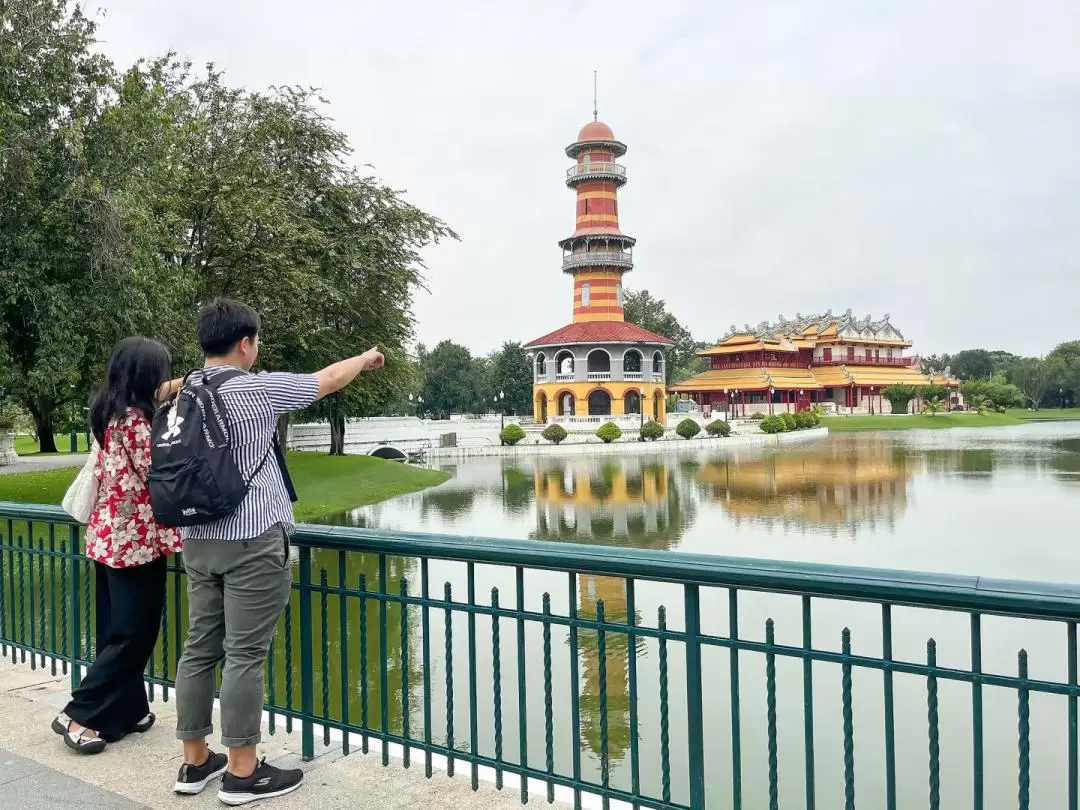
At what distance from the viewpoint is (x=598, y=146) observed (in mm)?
52312

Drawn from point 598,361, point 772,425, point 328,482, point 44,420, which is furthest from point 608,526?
point 598,361

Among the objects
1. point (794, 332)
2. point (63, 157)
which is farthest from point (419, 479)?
point (794, 332)

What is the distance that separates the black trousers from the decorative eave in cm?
5129

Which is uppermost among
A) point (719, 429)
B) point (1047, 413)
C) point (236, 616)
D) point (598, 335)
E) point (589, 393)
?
point (598, 335)

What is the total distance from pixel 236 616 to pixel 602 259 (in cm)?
4997

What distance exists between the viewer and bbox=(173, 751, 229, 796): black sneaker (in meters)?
3.17

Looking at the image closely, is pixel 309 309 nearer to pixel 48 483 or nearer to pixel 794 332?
pixel 48 483

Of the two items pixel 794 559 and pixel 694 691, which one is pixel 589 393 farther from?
pixel 694 691

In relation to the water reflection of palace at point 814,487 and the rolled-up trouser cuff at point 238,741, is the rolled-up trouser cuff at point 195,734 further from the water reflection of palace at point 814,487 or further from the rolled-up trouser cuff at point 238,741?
the water reflection of palace at point 814,487

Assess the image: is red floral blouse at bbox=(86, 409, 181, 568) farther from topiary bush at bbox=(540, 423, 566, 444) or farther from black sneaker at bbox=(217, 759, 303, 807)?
topiary bush at bbox=(540, 423, 566, 444)

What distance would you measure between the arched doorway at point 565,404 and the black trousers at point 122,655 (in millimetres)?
50365

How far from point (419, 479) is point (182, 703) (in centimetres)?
2383

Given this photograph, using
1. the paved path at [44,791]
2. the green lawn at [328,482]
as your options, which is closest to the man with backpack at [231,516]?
the paved path at [44,791]

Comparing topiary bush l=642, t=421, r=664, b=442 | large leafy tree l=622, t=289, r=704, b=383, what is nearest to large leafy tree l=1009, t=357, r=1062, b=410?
large leafy tree l=622, t=289, r=704, b=383
